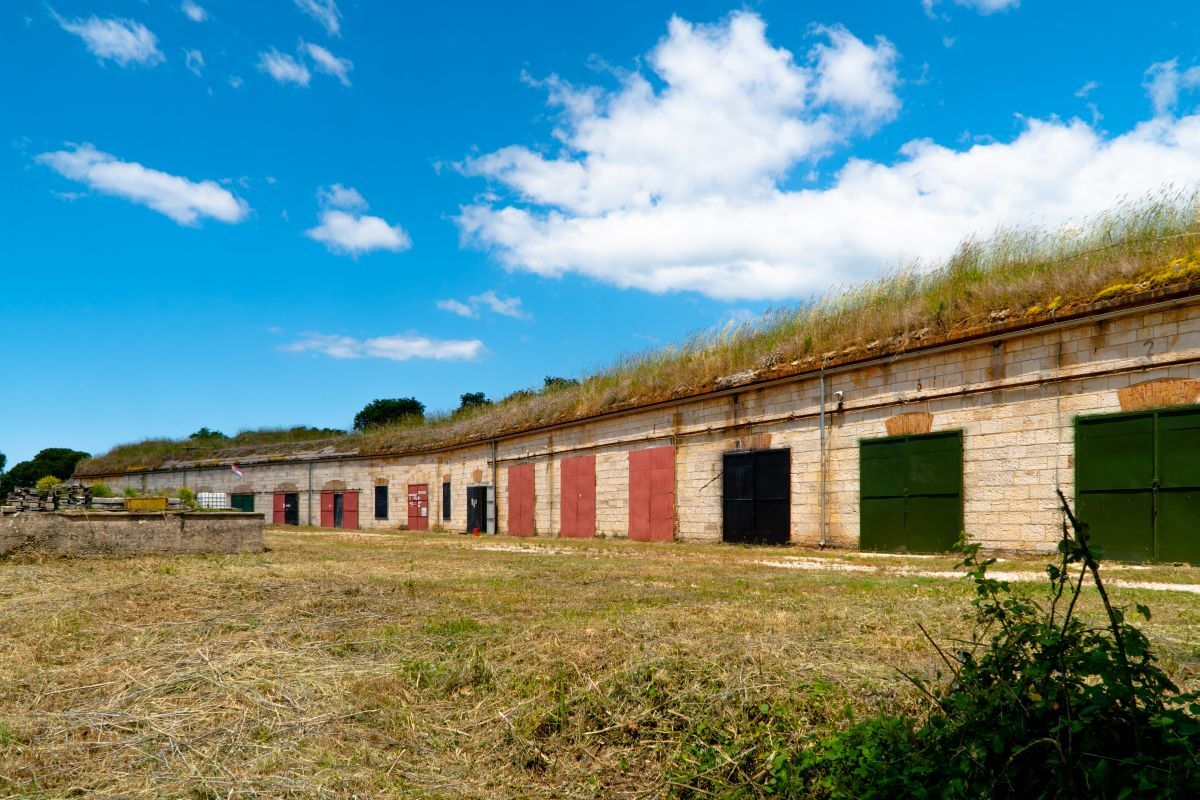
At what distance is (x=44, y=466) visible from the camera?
54094 millimetres

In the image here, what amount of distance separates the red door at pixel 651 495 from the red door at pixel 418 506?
1439 cm

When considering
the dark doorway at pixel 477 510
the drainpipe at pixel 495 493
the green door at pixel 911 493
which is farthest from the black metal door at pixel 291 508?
the green door at pixel 911 493

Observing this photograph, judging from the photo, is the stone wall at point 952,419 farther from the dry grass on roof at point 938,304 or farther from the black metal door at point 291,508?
the black metal door at point 291,508

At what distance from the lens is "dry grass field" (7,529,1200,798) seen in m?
3.95

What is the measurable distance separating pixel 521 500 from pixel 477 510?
320cm

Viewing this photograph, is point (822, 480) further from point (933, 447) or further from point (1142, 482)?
point (1142, 482)

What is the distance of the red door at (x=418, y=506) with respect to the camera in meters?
33.6

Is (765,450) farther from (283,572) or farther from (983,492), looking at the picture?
(283,572)

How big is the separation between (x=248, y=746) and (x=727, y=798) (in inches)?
100

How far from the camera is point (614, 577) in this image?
402 inches

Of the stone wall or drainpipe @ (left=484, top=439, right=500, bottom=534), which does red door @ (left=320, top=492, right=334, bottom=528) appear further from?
the stone wall

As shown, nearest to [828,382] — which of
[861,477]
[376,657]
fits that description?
[861,477]

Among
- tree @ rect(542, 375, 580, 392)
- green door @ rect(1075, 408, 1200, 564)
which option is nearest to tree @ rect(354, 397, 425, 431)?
tree @ rect(542, 375, 580, 392)

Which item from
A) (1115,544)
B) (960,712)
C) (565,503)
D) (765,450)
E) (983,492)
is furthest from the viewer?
(565,503)
